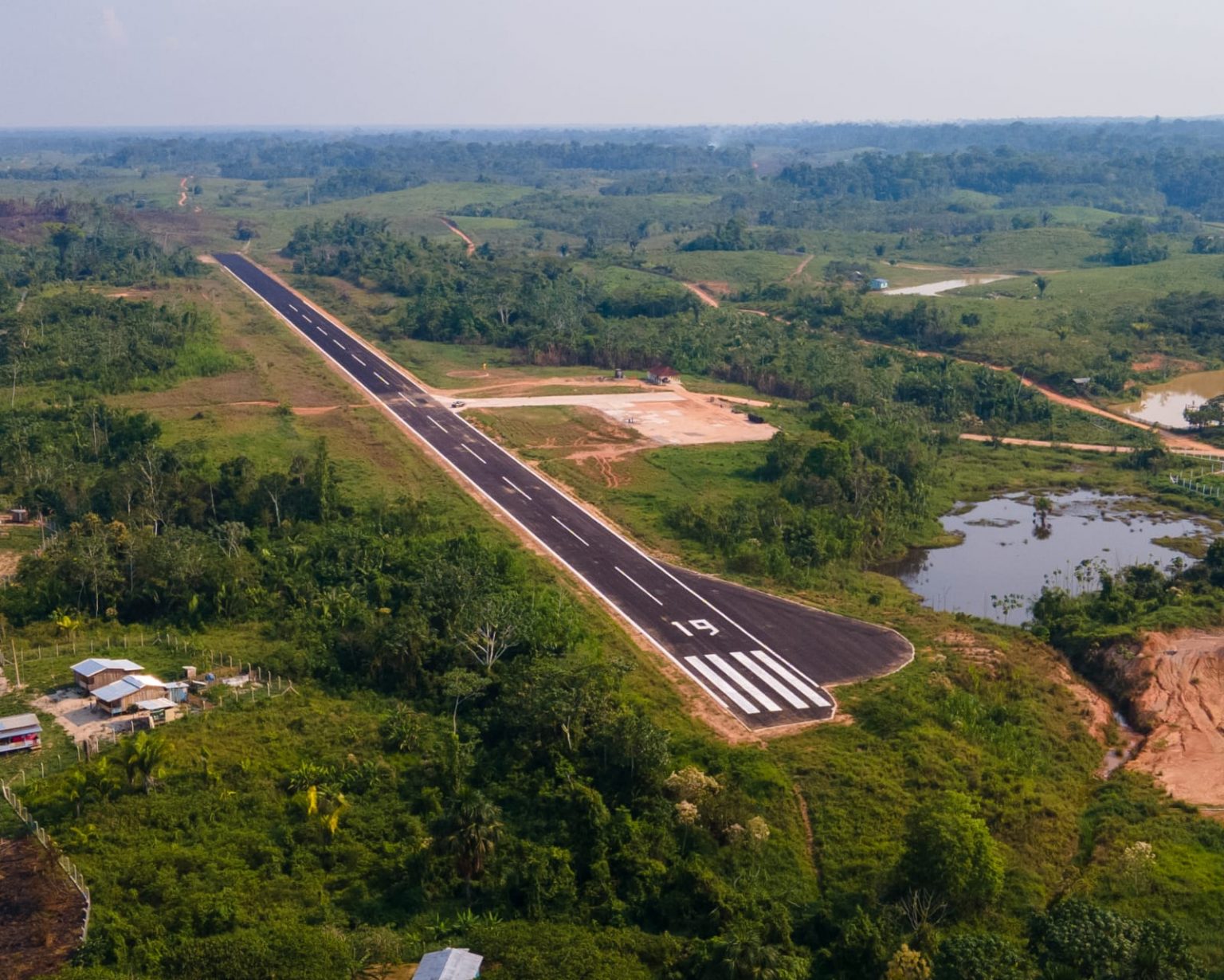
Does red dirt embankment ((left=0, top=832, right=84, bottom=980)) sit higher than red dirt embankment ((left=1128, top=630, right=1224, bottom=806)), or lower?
higher

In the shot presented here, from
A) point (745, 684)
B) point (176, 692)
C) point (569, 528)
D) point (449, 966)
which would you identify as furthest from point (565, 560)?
point (449, 966)

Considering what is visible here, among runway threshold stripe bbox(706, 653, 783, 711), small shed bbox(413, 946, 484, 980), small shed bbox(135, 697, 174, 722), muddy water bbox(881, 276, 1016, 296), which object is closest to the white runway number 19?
runway threshold stripe bbox(706, 653, 783, 711)

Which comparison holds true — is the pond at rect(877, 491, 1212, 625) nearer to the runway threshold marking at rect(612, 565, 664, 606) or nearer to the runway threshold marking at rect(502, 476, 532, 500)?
the runway threshold marking at rect(612, 565, 664, 606)

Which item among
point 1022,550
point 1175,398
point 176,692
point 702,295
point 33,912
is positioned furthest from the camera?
point 702,295

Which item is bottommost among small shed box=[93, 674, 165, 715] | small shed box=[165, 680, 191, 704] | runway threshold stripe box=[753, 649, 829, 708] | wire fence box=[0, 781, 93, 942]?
runway threshold stripe box=[753, 649, 829, 708]

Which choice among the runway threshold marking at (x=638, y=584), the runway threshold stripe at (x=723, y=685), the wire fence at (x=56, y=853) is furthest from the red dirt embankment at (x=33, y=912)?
the runway threshold marking at (x=638, y=584)

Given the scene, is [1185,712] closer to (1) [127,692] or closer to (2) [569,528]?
(2) [569,528]

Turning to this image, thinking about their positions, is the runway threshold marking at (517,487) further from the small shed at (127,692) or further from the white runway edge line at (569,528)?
the small shed at (127,692)

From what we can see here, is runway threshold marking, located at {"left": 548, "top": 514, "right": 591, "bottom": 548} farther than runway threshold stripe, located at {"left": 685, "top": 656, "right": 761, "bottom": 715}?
Yes
